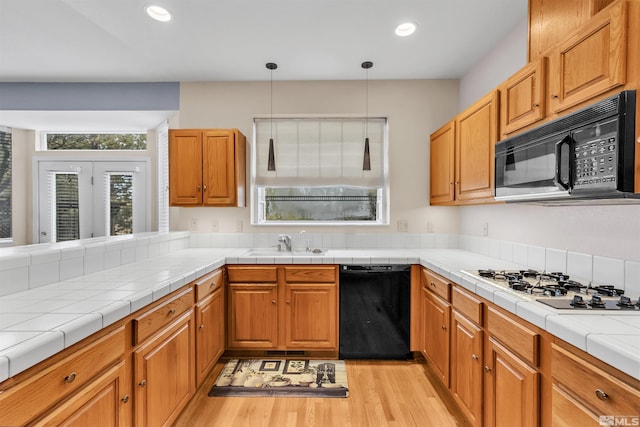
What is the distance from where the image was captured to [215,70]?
3068 mm

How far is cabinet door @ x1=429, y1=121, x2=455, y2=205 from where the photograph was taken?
9.02 ft

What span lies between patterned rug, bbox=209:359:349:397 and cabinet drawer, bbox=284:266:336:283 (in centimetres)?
70

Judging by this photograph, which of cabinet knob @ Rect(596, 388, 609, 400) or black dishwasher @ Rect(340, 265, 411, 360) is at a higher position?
cabinet knob @ Rect(596, 388, 609, 400)

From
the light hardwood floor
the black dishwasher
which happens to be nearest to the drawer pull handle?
the light hardwood floor

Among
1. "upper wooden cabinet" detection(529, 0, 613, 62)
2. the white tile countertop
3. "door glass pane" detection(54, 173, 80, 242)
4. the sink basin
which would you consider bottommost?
the sink basin

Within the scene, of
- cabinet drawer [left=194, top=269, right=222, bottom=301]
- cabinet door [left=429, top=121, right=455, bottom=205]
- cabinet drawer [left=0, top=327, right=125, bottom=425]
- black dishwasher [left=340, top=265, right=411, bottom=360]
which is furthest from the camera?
cabinet door [left=429, top=121, right=455, bottom=205]

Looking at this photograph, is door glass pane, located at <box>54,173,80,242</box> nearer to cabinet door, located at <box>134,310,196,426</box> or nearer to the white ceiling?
the white ceiling

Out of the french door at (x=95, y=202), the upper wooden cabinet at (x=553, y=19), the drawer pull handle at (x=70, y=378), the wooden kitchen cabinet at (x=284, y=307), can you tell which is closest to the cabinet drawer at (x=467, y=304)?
the wooden kitchen cabinet at (x=284, y=307)

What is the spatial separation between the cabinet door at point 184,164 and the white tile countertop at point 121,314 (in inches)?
37.9

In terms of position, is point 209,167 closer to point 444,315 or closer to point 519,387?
point 444,315

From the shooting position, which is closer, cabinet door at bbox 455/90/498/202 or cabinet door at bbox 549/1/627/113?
cabinet door at bbox 549/1/627/113

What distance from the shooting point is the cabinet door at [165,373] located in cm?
142

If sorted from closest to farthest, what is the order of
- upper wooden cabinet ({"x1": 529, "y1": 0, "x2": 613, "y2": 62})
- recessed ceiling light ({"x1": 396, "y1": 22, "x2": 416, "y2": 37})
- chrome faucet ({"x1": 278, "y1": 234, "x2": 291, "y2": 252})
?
upper wooden cabinet ({"x1": 529, "y1": 0, "x2": 613, "y2": 62}) < recessed ceiling light ({"x1": 396, "y1": 22, "x2": 416, "y2": 37}) < chrome faucet ({"x1": 278, "y1": 234, "x2": 291, "y2": 252})

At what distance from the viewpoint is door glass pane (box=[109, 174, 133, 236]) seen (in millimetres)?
3912
